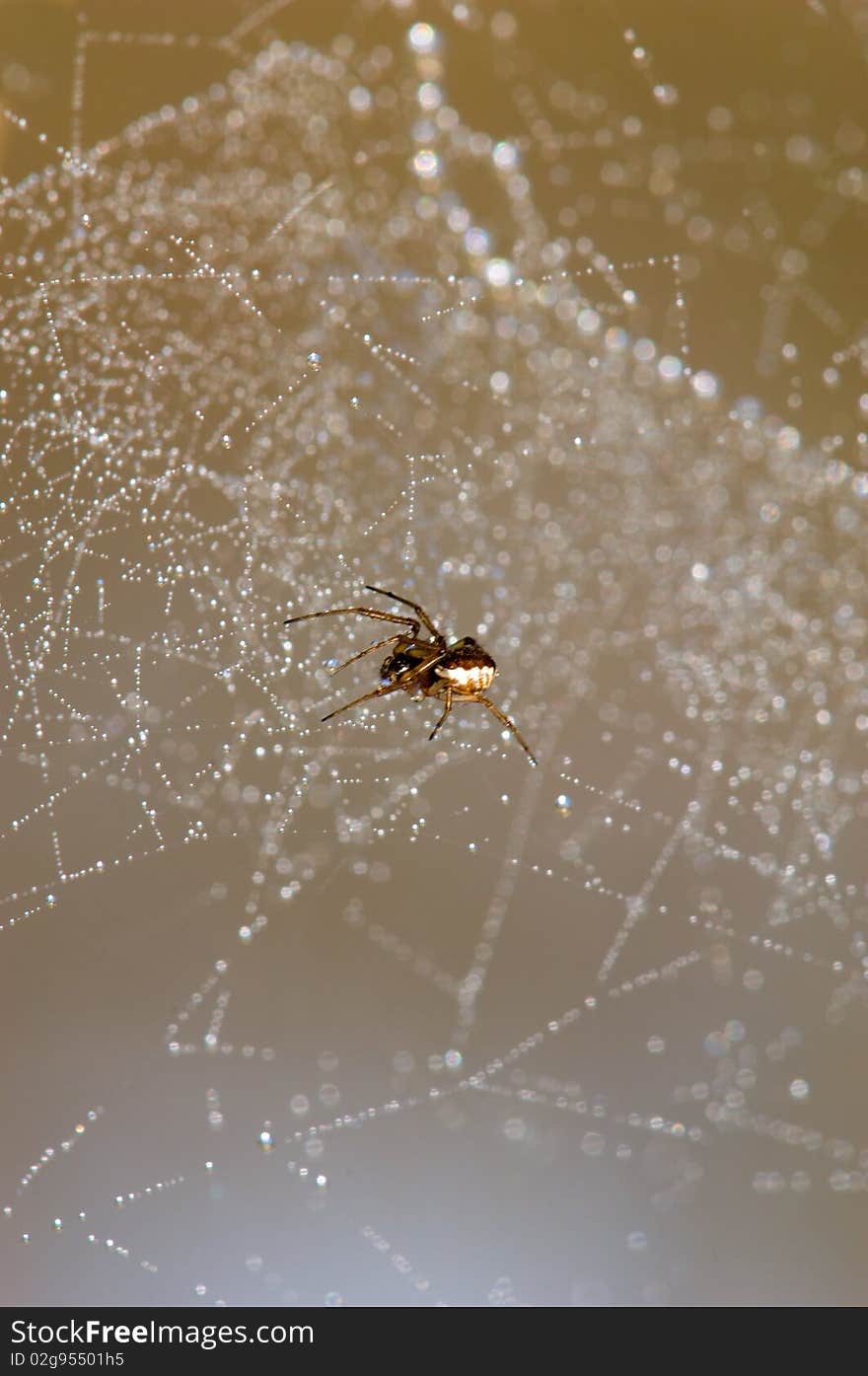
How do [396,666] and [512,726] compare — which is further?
[512,726]

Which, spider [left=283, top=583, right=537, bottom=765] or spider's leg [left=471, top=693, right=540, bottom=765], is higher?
spider's leg [left=471, top=693, right=540, bottom=765]

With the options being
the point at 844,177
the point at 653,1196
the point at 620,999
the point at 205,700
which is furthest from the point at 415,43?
the point at 653,1196

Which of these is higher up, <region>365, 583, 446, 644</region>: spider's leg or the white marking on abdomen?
<region>365, 583, 446, 644</region>: spider's leg

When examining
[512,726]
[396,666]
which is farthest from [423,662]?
[512,726]

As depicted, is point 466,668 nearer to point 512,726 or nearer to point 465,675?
point 465,675

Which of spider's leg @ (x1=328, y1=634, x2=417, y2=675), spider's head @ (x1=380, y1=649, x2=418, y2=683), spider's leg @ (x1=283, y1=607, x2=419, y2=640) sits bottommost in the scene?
spider's head @ (x1=380, y1=649, x2=418, y2=683)

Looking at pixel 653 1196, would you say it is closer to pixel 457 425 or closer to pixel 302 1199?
pixel 302 1199
